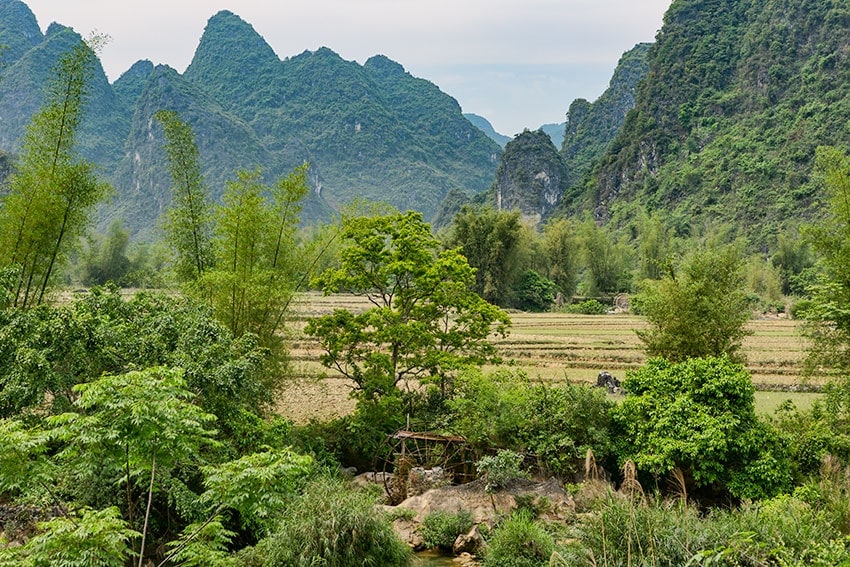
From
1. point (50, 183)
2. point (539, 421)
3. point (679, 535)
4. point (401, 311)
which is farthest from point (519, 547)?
point (50, 183)

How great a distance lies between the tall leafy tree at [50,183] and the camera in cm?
1244

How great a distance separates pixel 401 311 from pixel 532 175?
103790 millimetres

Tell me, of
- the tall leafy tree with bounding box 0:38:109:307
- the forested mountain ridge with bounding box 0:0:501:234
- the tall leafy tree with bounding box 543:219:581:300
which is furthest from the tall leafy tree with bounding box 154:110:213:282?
the forested mountain ridge with bounding box 0:0:501:234

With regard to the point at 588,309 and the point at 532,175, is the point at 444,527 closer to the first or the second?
the point at 588,309

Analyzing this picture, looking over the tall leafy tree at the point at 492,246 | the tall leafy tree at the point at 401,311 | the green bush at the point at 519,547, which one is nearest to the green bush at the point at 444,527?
the green bush at the point at 519,547

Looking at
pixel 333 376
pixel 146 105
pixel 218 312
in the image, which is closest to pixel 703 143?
pixel 333 376

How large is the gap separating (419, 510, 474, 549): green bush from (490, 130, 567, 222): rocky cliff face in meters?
104

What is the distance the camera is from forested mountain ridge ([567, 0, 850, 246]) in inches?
2926

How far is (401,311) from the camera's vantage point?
15.2 metres

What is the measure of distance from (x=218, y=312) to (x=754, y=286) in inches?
1955

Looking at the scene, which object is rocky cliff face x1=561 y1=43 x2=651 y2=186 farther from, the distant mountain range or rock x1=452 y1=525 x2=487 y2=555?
rock x1=452 y1=525 x2=487 y2=555

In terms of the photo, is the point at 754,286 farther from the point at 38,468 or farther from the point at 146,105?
the point at 146,105

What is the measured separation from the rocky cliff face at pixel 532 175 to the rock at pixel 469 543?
10454 centimetres

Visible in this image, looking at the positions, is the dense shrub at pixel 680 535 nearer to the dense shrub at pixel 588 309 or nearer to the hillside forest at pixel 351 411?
the hillside forest at pixel 351 411
